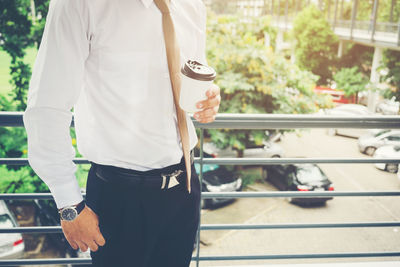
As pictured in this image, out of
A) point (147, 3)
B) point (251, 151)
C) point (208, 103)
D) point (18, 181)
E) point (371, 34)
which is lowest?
point (251, 151)

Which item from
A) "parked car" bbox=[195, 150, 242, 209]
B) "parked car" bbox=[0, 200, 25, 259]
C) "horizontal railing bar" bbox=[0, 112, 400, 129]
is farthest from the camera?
"parked car" bbox=[195, 150, 242, 209]

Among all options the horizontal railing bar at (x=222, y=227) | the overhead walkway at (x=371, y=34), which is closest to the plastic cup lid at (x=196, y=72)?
the horizontal railing bar at (x=222, y=227)

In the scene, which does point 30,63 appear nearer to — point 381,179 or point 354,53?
point 381,179

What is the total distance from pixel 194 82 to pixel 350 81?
20706 mm

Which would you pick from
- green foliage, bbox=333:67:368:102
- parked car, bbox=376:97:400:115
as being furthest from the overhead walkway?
parked car, bbox=376:97:400:115

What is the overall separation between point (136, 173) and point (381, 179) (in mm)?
13244

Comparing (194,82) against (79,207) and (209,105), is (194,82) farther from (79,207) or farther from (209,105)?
(79,207)

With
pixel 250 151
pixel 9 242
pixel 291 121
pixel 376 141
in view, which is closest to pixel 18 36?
pixel 9 242

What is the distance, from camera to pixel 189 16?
1112mm

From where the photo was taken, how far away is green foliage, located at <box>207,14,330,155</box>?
8.54m

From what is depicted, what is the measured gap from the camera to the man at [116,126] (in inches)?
Result: 33.9

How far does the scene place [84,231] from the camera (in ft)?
3.15

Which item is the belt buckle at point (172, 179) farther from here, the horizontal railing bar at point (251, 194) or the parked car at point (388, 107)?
the parked car at point (388, 107)

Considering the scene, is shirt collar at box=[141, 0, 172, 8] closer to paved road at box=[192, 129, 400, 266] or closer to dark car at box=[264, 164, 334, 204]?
paved road at box=[192, 129, 400, 266]
